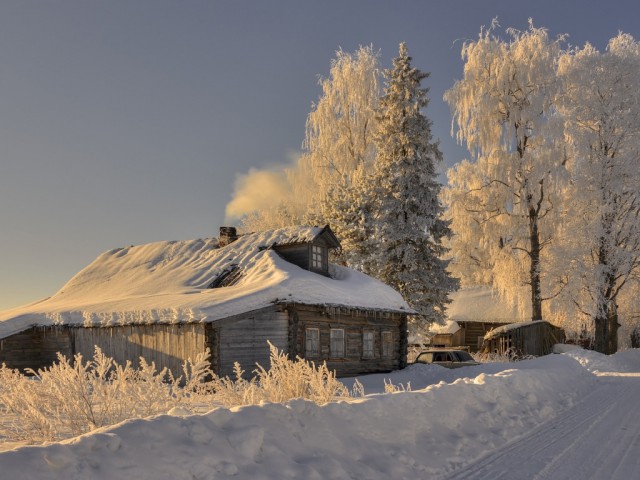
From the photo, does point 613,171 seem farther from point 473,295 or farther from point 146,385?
point 146,385

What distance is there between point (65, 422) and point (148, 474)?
2.87 m

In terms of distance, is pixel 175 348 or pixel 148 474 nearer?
pixel 148 474

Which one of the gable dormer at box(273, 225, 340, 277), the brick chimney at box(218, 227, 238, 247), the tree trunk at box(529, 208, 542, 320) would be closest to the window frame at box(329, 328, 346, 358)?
the gable dormer at box(273, 225, 340, 277)

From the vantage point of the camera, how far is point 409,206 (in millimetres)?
29500

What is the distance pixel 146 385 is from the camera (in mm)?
7238

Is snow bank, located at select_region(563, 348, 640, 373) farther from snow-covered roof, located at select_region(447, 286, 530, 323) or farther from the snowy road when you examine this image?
the snowy road

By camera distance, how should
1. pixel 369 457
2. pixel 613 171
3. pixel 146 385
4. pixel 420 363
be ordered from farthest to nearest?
pixel 613 171 < pixel 420 363 < pixel 146 385 < pixel 369 457

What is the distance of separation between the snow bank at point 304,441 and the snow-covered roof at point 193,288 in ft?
33.0

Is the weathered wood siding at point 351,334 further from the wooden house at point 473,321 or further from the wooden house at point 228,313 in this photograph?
the wooden house at point 473,321

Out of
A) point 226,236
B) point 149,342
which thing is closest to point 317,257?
point 226,236

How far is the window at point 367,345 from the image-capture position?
2344 centimetres

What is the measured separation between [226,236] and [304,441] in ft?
72.9

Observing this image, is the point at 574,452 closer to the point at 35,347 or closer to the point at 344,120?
the point at 35,347

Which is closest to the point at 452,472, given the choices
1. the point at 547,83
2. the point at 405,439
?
the point at 405,439
